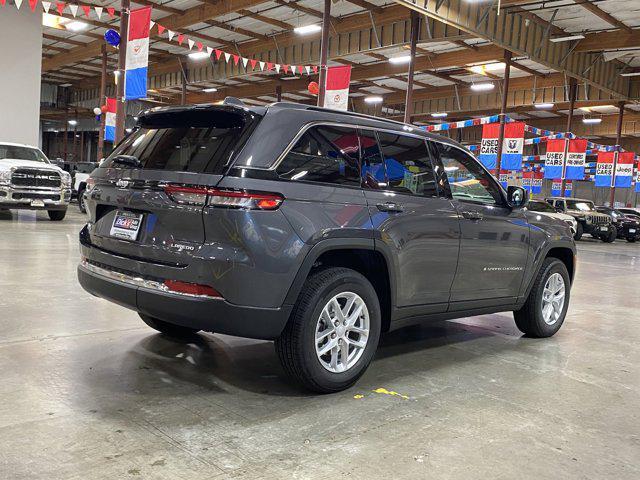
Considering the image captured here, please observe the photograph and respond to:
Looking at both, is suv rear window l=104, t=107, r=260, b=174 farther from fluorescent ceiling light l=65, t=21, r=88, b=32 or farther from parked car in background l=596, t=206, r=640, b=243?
parked car in background l=596, t=206, r=640, b=243

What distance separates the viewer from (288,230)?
3355 mm

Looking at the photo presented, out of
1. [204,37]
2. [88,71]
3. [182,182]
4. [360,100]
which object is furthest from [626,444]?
[88,71]

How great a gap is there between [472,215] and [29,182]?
12374mm

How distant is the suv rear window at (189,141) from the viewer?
3.46 m

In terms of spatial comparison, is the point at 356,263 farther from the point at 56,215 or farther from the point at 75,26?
the point at 75,26

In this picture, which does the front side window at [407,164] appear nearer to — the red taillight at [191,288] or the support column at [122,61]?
the red taillight at [191,288]

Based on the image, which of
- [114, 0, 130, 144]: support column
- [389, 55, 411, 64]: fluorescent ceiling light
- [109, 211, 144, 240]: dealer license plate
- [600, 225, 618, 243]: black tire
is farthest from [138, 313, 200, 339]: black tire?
[600, 225, 618, 243]: black tire

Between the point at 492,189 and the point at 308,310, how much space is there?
7.60ft

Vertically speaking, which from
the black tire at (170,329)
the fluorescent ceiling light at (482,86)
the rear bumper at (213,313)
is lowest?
the black tire at (170,329)

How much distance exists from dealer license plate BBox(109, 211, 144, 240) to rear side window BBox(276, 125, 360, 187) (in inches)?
36.5

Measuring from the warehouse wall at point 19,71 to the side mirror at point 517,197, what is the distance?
17.5 m

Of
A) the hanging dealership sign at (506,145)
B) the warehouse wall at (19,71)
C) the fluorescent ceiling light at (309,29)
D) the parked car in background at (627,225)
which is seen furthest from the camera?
the parked car in background at (627,225)

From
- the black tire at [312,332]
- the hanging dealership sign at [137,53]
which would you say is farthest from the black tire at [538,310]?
the hanging dealership sign at [137,53]

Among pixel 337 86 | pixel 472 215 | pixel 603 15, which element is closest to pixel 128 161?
pixel 472 215
